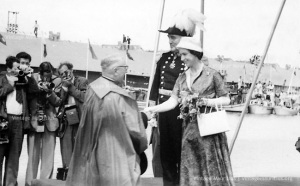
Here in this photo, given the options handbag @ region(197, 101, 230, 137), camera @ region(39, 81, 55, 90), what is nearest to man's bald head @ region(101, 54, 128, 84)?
handbag @ region(197, 101, 230, 137)

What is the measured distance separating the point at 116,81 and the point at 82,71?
4612 cm

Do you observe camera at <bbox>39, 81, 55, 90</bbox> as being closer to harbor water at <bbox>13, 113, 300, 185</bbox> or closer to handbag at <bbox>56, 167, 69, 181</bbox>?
handbag at <bbox>56, 167, 69, 181</bbox>

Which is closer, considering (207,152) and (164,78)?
(207,152)

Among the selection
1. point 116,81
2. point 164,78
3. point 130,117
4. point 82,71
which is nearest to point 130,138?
point 130,117

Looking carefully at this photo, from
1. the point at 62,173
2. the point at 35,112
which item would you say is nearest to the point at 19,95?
the point at 35,112

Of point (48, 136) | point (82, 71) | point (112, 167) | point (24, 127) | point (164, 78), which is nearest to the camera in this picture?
point (112, 167)

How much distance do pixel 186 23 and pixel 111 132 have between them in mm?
1734

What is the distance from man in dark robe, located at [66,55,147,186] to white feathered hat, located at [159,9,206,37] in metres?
1.26

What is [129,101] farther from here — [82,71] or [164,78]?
[82,71]

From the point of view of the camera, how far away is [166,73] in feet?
19.8

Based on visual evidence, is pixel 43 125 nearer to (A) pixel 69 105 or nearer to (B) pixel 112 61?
(A) pixel 69 105

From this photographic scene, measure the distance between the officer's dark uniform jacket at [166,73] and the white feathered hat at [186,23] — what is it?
1.05ft

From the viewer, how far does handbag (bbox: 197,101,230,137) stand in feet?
16.2

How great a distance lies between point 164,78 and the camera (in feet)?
A: 19.8
